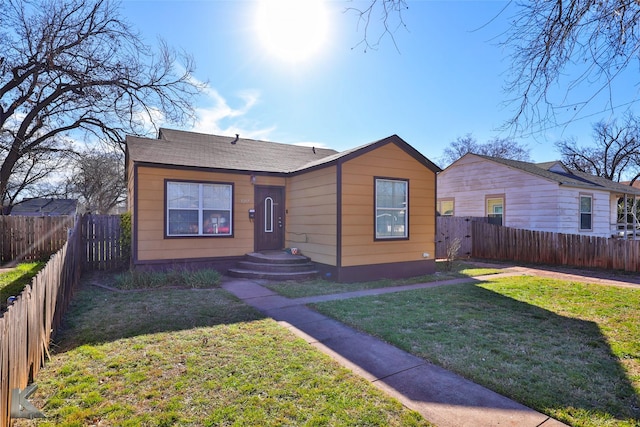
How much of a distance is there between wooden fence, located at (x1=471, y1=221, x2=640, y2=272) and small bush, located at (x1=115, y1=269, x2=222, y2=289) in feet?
36.5

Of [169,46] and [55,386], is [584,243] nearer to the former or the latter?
[55,386]

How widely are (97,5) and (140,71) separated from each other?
246cm

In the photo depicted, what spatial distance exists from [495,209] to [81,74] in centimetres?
1690

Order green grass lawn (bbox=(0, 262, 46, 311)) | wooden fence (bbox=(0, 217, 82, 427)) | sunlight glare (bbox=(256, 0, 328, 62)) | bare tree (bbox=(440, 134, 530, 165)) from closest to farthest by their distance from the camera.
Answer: wooden fence (bbox=(0, 217, 82, 427)), sunlight glare (bbox=(256, 0, 328, 62)), green grass lawn (bbox=(0, 262, 46, 311)), bare tree (bbox=(440, 134, 530, 165))

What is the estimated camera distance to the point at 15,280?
27.0ft

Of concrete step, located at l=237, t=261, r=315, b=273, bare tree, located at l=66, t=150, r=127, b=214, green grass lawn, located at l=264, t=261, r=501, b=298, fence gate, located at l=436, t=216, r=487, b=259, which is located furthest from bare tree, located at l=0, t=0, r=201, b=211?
bare tree, located at l=66, t=150, r=127, b=214

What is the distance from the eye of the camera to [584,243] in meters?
11.4

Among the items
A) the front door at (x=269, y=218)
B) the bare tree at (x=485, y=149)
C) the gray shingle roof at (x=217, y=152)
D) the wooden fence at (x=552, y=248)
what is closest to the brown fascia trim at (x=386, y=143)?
the front door at (x=269, y=218)

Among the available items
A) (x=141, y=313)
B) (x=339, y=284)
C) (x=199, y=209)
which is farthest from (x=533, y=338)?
(x=199, y=209)

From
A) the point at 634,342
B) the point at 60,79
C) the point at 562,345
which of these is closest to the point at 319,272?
the point at 562,345

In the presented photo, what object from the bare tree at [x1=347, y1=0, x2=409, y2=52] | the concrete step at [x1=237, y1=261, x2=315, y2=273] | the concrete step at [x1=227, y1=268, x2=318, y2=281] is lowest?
the concrete step at [x1=227, y1=268, x2=318, y2=281]

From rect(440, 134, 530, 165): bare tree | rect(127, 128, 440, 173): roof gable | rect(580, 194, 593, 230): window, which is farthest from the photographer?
rect(440, 134, 530, 165): bare tree

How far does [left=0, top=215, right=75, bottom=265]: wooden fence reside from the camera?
38.6 feet

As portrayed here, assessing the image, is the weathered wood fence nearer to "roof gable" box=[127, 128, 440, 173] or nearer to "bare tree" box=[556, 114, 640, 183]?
"roof gable" box=[127, 128, 440, 173]
